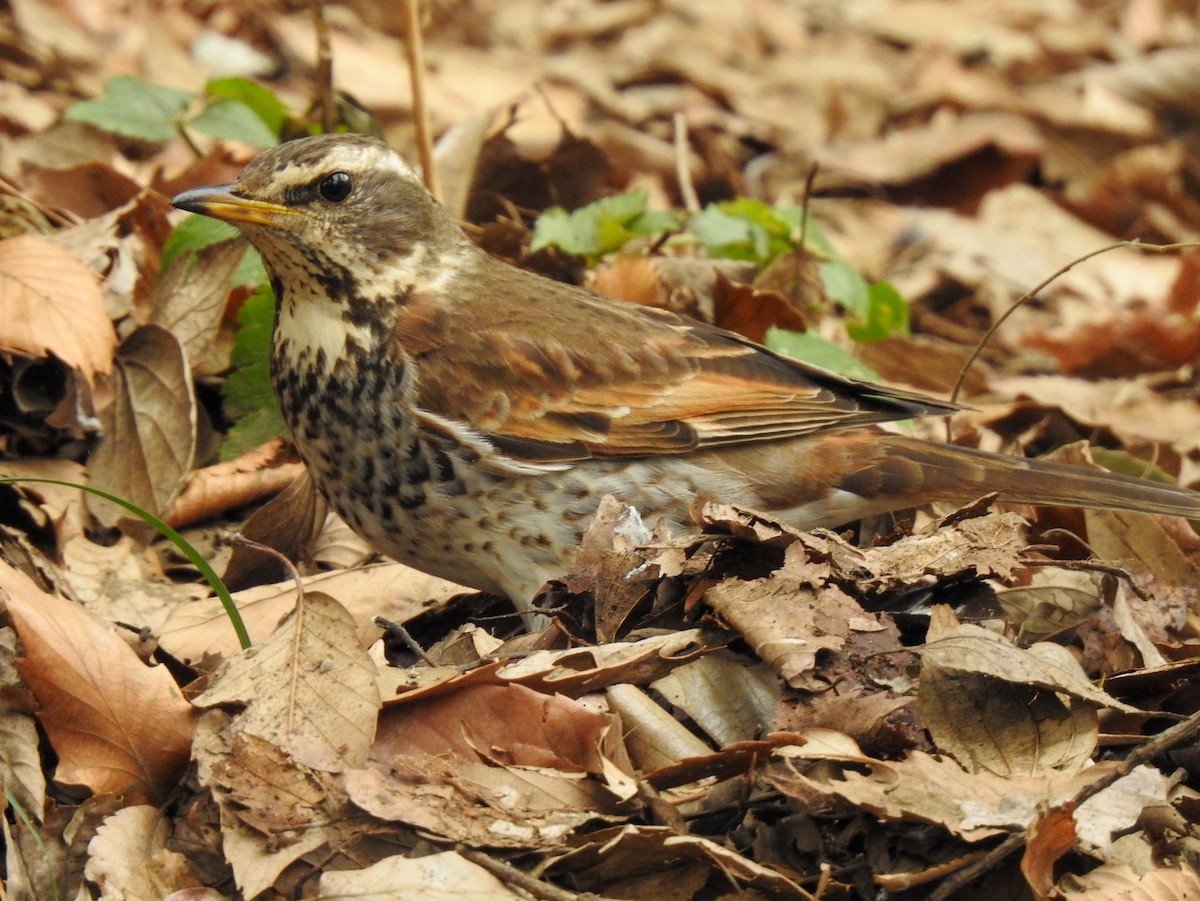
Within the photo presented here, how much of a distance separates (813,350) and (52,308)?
280cm

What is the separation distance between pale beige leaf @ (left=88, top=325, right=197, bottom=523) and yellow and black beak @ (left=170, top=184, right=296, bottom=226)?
35.3 inches

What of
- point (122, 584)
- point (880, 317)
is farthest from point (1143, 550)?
point (122, 584)

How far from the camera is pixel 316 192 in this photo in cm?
499

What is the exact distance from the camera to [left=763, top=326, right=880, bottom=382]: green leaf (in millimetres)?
6066

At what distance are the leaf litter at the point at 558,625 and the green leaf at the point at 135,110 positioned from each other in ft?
0.08

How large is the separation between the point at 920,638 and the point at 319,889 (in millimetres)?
1806

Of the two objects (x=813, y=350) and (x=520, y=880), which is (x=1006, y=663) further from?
(x=813, y=350)

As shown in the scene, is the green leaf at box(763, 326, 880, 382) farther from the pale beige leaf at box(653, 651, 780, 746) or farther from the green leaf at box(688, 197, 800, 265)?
the pale beige leaf at box(653, 651, 780, 746)

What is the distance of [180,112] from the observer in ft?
21.6

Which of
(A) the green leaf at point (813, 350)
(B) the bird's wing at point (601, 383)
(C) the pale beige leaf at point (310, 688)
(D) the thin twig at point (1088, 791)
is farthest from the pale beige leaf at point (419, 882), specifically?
(A) the green leaf at point (813, 350)

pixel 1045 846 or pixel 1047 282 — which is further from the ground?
pixel 1047 282

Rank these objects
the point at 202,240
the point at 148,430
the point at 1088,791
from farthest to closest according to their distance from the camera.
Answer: the point at 202,240, the point at 148,430, the point at 1088,791

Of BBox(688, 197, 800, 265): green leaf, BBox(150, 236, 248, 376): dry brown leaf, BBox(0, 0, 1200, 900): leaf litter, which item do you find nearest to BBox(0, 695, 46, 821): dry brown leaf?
BBox(0, 0, 1200, 900): leaf litter

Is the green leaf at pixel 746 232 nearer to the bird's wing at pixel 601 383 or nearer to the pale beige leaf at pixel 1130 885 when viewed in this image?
the bird's wing at pixel 601 383
